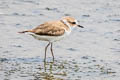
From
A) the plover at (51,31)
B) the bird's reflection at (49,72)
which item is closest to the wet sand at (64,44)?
the bird's reflection at (49,72)

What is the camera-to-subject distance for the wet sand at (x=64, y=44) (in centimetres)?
819

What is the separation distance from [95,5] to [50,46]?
3.52 m

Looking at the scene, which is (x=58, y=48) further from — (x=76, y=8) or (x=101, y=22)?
(x=76, y=8)

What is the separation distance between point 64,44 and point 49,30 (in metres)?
1.29

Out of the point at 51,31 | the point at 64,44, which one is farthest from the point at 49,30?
the point at 64,44

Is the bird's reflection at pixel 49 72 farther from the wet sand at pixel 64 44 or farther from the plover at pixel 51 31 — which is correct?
the plover at pixel 51 31

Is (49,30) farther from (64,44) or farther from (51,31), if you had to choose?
(64,44)

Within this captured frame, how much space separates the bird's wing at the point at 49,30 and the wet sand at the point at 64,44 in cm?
54

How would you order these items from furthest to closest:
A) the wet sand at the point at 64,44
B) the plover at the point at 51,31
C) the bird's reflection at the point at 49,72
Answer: the plover at the point at 51,31 < the wet sand at the point at 64,44 < the bird's reflection at the point at 49,72

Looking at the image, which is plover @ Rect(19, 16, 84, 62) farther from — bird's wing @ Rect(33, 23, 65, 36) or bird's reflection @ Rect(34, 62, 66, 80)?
bird's reflection @ Rect(34, 62, 66, 80)

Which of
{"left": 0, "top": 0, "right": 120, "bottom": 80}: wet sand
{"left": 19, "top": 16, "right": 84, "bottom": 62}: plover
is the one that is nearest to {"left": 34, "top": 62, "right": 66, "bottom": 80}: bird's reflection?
{"left": 0, "top": 0, "right": 120, "bottom": 80}: wet sand

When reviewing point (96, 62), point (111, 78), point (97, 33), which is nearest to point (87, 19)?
point (97, 33)

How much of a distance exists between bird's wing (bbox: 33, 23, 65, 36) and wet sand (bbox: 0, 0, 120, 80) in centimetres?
54

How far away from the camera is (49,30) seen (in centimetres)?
877
